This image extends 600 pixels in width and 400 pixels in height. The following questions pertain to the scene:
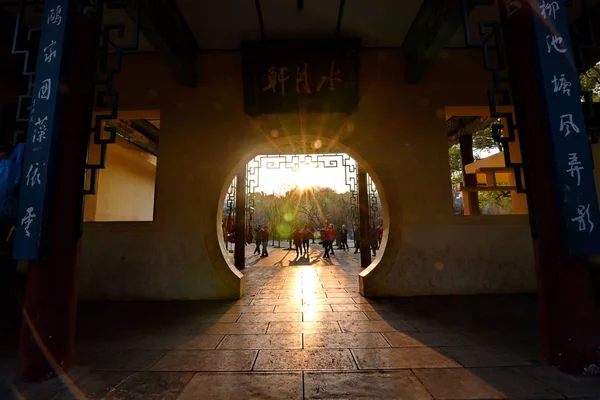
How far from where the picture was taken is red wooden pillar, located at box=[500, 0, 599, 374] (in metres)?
2.02

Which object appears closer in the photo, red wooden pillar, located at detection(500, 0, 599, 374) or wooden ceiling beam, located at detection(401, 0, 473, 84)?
red wooden pillar, located at detection(500, 0, 599, 374)

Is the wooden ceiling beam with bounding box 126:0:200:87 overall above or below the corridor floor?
above

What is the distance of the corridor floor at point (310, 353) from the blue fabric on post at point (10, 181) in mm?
1249

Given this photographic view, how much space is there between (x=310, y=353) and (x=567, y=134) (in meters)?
2.61

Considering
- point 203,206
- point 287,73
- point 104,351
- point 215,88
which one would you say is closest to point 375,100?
point 287,73

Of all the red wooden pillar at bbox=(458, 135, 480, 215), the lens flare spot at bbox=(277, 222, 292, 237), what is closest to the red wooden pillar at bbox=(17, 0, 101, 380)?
the red wooden pillar at bbox=(458, 135, 480, 215)

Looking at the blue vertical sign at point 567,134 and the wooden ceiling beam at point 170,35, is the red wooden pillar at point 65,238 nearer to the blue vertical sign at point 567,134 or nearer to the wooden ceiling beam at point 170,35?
A: the wooden ceiling beam at point 170,35

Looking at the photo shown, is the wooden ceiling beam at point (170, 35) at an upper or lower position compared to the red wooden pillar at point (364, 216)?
upper

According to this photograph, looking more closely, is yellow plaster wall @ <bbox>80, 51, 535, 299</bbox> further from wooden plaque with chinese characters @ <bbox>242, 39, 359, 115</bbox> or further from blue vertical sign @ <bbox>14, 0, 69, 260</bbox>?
blue vertical sign @ <bbox>14, 0, 69, 260</bbox>

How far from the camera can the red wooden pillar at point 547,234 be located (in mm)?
2023

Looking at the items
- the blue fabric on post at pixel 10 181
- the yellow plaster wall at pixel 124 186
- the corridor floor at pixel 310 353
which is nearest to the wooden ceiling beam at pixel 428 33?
the corridor floor at pixel 310 353

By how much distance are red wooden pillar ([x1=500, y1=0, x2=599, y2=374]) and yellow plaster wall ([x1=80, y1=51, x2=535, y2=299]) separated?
7.23 feet

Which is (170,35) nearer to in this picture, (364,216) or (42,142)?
(42,142)

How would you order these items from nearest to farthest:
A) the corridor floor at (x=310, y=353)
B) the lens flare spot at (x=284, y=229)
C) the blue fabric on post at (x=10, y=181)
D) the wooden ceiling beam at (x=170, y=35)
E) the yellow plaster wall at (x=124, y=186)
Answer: the corridor floor at (x=310, y=353)
the blue fabric on post at (x=10, y=181)
the wooden ceiling beam at (x=170, y=35)
the yellow plaster wall at (x=124, y=186)
the lens flare spot at (x=284, y=229)
